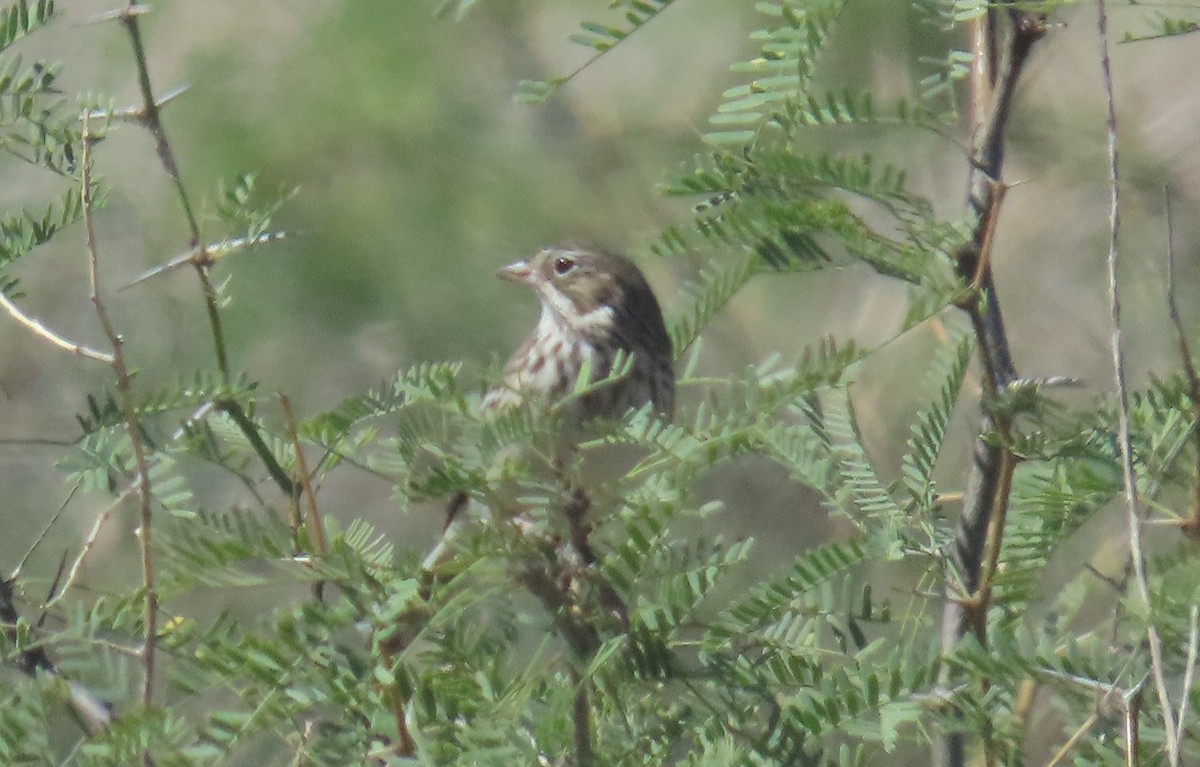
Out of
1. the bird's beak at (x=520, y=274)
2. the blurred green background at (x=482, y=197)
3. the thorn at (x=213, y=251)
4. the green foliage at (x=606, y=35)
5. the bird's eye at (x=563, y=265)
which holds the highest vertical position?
the green foliage at (x=606, y=35)

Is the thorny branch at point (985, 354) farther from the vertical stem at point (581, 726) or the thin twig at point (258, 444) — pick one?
the thin twig at point (258, 444)

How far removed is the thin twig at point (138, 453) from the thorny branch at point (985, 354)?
85cm

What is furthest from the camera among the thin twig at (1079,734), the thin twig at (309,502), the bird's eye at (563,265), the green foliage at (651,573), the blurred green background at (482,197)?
the blurred green background at (482,197)

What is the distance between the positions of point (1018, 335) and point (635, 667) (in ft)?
17.5

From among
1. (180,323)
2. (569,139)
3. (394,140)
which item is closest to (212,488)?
(180,323)

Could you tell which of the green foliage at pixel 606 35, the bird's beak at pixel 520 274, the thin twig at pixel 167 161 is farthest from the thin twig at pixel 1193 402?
the bird's beak at pixel 520 274

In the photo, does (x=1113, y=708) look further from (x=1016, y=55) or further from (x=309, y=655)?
(x=309, y=655)

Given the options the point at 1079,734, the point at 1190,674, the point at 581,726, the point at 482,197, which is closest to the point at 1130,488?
the point at 1190,674

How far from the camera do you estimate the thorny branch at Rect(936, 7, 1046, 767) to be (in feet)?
6.53

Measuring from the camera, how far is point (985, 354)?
1.99m

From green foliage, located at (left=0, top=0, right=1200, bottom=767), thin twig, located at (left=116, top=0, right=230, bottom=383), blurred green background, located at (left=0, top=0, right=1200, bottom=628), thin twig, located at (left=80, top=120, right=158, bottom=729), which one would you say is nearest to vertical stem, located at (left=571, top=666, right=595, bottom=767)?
green foliage, located at (left=0, top=0, right=1200, bottom=767)

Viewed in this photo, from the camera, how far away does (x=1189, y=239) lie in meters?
6.77

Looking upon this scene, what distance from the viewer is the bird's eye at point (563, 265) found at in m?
5.28

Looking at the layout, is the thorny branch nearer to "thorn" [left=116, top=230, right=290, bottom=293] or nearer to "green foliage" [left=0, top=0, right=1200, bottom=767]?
"green foliage" [left=0, top=0, right=1200, bottom=767]
